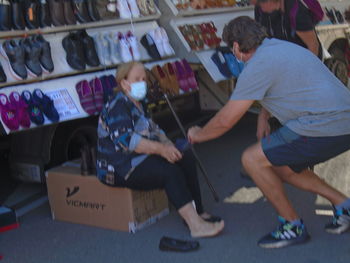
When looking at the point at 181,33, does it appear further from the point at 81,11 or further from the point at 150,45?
the point at 81,11

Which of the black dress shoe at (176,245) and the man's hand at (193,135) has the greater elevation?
the man's hand at (193,135)

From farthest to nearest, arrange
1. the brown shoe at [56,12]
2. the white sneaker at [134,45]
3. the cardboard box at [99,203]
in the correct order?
1. the white sneaker at [134,45]
2. the brown shoe at [56,12]
3. the cardboard box at [99,203]

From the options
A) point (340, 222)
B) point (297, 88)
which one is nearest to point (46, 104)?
point (297, 88)

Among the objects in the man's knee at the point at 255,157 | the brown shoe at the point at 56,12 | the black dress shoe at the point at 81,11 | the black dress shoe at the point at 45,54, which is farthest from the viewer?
the black dress shoe at the point at 81,11

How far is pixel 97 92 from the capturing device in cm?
525

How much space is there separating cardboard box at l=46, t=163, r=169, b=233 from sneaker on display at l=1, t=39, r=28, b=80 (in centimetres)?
89

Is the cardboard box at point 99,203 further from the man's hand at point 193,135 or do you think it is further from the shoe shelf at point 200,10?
the shoe shelf at point 200,10

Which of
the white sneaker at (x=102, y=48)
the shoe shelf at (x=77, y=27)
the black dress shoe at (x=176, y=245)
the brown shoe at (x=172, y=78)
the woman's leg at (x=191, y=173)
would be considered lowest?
the black dress shoe at (x=176, y=245)

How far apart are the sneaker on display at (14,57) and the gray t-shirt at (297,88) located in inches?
83.9

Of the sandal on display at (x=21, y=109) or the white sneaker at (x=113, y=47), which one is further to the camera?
the white sneaker at (x=113, y=47)

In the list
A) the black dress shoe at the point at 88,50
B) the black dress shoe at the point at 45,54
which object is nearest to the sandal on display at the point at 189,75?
the black dress shoe at the point at 88,50

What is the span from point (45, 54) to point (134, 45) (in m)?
1.05

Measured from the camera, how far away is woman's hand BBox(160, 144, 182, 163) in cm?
391

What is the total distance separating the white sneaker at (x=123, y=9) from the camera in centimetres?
581
